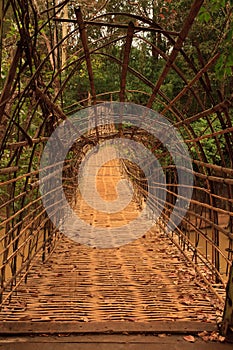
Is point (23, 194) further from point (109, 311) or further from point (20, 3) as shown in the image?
point (20, 3)

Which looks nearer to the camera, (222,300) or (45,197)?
(222,300)

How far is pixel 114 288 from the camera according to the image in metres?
2.63

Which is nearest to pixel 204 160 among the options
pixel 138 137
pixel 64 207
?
pixel 64 207

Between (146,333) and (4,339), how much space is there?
58 cm

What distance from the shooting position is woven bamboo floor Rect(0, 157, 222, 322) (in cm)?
215

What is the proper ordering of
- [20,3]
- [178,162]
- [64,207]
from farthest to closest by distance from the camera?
1. [64,207]
2. [178,162]
3. [20,3]

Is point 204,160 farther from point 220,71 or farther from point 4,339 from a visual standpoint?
point 4,339

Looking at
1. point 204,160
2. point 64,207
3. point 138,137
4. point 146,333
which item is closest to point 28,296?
point 146,333

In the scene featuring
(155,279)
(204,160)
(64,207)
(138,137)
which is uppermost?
(138,137)

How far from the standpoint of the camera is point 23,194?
2.58 m

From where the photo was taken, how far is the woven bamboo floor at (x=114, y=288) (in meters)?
2.15

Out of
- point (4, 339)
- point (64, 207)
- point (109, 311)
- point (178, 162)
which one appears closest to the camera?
point (4, 339)

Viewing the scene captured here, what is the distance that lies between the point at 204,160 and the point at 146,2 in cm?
746

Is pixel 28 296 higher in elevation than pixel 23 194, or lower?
lower
